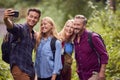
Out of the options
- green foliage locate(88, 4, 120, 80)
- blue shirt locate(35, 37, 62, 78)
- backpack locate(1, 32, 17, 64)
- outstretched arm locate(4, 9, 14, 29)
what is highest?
outstretched arm locate(4, 9, 14, 29)

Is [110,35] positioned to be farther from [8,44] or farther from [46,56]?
[8,44]

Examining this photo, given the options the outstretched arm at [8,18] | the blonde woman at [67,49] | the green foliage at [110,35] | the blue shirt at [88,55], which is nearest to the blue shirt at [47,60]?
the blue shirt at [88,55]

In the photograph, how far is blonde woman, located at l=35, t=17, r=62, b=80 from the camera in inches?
284

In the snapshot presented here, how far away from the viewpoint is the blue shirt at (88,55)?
709cm

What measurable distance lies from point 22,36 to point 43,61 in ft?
2.15

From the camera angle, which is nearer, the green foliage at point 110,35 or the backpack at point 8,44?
the backpack at point 8,44

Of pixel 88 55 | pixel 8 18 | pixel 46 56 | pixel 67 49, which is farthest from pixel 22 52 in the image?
pixel 67 49

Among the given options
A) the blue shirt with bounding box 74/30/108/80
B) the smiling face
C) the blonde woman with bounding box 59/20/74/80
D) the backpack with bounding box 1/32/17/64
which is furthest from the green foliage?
the backpack with bounding box 1/32/17/64

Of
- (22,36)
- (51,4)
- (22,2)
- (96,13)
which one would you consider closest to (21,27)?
(22,36)

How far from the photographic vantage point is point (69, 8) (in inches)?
1041

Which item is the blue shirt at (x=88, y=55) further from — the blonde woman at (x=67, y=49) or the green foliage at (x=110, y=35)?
the green foliage at (x=110, y=35)

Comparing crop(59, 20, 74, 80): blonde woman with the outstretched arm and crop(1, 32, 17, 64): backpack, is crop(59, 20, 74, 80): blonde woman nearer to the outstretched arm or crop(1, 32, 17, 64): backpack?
crop(1, 32, 17, 64): backpack

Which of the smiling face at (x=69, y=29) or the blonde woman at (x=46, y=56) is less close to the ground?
the smiling face at (x=69, y=29)

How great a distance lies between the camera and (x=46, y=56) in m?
7.19
